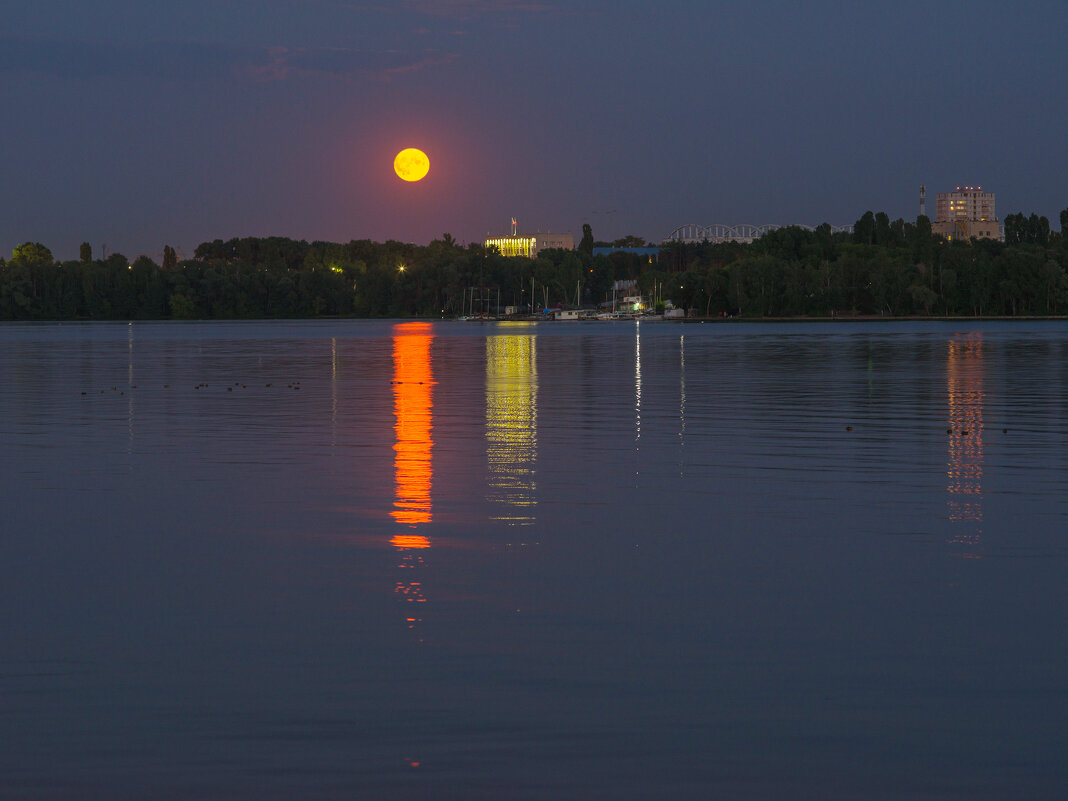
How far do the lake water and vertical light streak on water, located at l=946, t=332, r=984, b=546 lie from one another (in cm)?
17

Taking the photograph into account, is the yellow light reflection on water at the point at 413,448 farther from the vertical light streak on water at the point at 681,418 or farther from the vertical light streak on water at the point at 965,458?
the vertical light streak on water at the point at 965,458

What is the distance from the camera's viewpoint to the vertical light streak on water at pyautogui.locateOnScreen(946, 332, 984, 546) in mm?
17469

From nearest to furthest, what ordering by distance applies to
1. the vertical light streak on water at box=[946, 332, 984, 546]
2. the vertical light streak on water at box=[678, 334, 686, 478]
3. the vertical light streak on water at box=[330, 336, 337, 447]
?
the vertical light streak on water at box=[946, 332, 984, 546]
the vertical light streak on water at box=[678, 334, 686, 478]
the vertical light streak on water at box=[330, 336, 337, 447]

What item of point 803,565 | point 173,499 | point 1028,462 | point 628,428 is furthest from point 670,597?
point 628,428

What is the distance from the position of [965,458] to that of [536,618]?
48.8 feet

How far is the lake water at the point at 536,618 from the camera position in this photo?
8.54 metres

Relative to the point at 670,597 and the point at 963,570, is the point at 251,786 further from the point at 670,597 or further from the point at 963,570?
the point at 963,570

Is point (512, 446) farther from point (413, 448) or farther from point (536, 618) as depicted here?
point (536, 618)

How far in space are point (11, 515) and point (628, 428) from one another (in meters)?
16.7

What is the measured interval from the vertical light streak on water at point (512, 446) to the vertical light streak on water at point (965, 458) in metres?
5.58

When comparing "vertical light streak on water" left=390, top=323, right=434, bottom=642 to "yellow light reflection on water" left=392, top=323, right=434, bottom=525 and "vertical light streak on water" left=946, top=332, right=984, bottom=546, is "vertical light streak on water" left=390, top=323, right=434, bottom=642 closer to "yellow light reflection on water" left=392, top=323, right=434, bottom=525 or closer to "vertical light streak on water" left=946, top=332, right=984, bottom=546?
"yellow light reflection on water" left=392, top=323, right=434, bottom=525

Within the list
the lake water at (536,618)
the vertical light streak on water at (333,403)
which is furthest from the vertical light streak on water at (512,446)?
the vertical light streak on water at (333,403)

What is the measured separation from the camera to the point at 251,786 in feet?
26.8

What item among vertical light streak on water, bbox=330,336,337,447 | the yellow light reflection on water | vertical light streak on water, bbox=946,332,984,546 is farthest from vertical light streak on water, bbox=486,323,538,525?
vertical light streak on water, bbox=946,332,984,546
